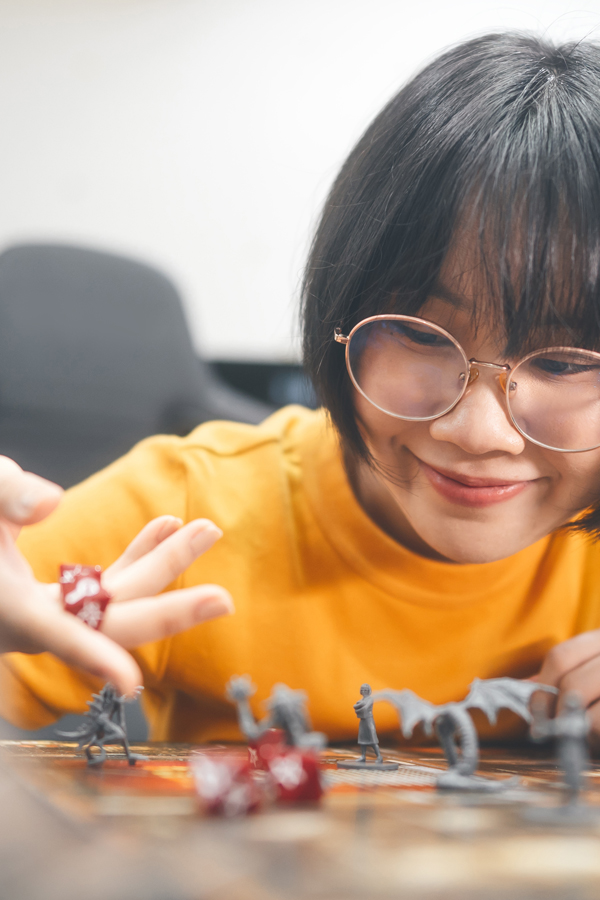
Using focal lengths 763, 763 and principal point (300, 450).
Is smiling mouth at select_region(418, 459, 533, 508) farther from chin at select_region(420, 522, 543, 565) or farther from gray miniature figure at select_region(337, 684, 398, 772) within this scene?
gray miniature figure at select_region(337, 684, 398, 772)

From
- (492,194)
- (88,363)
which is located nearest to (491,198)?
(492,194)

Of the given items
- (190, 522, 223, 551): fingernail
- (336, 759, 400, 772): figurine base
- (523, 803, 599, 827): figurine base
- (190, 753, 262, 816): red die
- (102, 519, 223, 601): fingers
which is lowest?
(336, 759, 400, 772): figurine base

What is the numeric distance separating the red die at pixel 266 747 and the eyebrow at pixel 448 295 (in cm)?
36

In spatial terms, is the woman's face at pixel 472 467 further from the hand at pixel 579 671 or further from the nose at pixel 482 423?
the hand at pixel 579 671

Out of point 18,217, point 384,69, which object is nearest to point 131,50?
point 18,217

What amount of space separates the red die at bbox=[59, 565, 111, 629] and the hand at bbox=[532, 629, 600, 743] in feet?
1.62

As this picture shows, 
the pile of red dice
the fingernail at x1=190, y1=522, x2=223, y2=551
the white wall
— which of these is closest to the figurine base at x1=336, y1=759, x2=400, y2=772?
the pile of red dice

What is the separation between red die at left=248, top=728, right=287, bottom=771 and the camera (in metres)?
0.44

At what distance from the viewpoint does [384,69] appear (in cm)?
194

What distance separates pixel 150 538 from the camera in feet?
1.91

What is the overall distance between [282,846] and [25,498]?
0.26 m

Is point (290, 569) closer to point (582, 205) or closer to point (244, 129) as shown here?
point (582, 205)

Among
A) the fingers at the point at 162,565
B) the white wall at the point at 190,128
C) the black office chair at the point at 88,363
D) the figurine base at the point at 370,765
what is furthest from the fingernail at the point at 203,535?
the white wall at the point at 190,128

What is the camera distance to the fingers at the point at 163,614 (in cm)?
48
